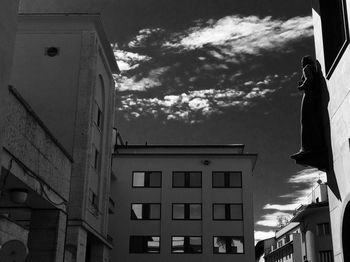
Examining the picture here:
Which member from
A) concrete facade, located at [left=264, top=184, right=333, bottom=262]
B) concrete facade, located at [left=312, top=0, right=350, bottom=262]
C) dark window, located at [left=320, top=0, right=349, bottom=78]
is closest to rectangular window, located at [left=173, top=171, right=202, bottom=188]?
concrete facade, located at [left=264, top=184, right=333, bottom=262]

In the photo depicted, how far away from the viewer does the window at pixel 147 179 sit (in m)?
52.3

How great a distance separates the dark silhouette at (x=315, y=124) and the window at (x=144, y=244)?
129 ft

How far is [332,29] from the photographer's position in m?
12.8

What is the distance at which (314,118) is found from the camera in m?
12.8

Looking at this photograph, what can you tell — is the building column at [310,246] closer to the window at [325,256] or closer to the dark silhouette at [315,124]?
the window at [325,256]

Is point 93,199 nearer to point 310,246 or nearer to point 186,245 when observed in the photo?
point 186,245

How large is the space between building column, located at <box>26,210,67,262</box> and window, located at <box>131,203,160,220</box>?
110 ft

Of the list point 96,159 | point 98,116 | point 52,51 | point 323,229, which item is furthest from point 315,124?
point 323,229

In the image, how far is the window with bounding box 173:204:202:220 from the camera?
51156 mm

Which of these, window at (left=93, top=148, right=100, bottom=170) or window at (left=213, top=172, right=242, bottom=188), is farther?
window at (left=213, top=172, right=242, bottom=188)

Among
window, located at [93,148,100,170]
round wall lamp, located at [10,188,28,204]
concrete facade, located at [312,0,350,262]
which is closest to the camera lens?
concrete facade, located at [312,0,350,262]

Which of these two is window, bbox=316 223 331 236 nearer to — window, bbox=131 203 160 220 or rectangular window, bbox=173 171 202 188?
rectangular window, bbox=173 171 202 188

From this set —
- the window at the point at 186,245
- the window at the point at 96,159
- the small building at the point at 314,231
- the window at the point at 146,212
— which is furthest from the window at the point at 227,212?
the window at the point at 96,159

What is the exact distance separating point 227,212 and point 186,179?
5.26 meters
